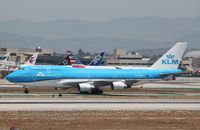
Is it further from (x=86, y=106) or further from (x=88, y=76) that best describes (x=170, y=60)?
(x=86, y=106)

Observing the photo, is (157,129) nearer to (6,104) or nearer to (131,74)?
(6,104)

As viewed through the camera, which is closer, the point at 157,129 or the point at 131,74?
the point at 157,129

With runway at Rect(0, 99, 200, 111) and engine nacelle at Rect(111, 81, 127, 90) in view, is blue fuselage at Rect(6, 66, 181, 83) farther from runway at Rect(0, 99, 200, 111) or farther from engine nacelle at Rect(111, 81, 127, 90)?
runway at Rect(0, 99, 200, 111)

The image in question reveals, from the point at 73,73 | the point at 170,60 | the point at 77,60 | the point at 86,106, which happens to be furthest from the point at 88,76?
the point at 77,60

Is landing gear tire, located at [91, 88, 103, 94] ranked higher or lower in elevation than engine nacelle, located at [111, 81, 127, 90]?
lower

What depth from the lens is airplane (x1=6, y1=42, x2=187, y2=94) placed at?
7044 centimetres

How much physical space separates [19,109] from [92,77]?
92.4 feet

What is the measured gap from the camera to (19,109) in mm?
45969

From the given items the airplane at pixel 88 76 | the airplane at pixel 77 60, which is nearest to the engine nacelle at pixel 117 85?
the airplane at pixel 88 76

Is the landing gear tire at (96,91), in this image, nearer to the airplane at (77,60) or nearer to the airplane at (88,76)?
the airplane at (88,76)

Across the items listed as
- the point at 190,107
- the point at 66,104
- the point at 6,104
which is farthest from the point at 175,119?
the point at 6,104

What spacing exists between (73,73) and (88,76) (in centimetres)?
222

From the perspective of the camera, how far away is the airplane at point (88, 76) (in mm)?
A: 70438

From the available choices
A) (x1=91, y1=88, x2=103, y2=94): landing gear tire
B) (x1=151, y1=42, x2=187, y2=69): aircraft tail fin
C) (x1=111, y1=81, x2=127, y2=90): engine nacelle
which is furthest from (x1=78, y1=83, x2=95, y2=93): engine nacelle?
Result: (x1=151, y1=42, x2=187, y2=69): aircraft tail fin
